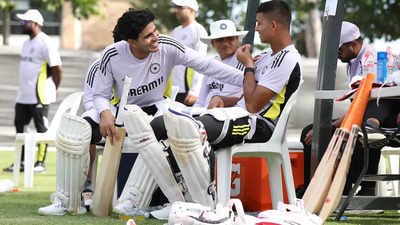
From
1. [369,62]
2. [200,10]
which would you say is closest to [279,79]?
[369,62]

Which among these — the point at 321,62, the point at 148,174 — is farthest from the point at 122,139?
the point at 321,62

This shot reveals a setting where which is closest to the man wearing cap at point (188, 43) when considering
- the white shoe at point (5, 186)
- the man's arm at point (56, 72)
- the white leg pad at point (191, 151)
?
the man's arm at point (56, 72)

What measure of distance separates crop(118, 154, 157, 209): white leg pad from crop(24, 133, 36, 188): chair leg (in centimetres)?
319

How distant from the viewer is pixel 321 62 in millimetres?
6398

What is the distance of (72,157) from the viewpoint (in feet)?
20.3

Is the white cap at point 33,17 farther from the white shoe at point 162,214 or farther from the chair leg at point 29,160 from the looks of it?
the white shoe at point 162,214

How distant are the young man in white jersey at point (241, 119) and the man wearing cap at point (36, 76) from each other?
532cm

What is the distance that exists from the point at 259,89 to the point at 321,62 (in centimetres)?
65

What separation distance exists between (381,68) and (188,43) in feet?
13.9

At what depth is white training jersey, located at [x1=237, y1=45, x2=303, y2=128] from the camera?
19.5 ft

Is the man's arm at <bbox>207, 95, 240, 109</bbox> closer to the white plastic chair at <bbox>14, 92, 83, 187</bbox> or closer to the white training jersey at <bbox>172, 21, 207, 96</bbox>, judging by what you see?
the white plastic chair at <bbox>14, 92, 83, 187</bbox>

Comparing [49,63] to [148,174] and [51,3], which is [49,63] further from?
[51,3]

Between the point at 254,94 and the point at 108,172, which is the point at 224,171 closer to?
the point at 254,94

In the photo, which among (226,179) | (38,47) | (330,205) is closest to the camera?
(330,205)
